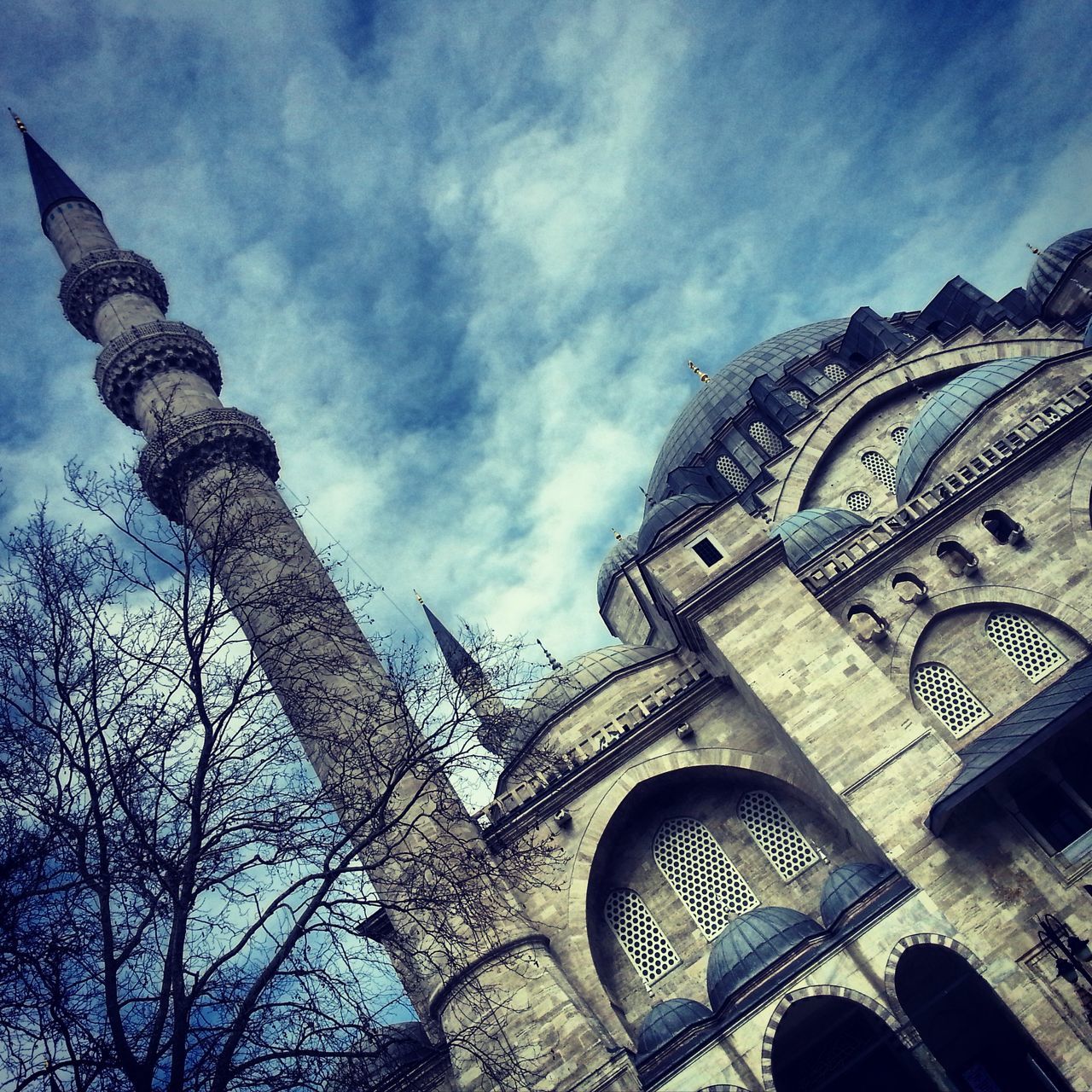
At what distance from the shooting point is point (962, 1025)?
11.2 meters

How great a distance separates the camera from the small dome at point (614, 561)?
2470 centimetres

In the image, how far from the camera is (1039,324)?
64.1ft

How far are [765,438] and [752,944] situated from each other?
14677mm

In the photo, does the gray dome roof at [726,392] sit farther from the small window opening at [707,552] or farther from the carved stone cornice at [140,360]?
the carved stone cornice at [140,360]

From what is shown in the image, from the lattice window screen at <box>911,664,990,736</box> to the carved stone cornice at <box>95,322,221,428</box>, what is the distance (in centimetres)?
1467

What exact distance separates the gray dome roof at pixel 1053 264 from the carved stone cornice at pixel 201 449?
17548 millimetres

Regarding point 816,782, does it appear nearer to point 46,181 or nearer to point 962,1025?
point 962,1025

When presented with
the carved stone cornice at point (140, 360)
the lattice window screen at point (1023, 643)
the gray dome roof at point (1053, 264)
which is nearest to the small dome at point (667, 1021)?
the lattice window screen at point (1023, 643)

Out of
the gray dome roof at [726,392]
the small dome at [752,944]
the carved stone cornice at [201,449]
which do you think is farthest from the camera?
the gray dome roof at [726,392]

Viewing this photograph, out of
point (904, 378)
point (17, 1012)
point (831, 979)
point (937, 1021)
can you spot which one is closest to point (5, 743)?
point (17, 1012)

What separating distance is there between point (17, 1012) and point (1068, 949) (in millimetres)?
10193

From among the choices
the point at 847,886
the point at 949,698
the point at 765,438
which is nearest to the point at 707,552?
the point at 949,698

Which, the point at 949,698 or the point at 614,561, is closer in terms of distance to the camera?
the point at 949,698

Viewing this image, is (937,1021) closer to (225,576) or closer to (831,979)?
(831,979)
